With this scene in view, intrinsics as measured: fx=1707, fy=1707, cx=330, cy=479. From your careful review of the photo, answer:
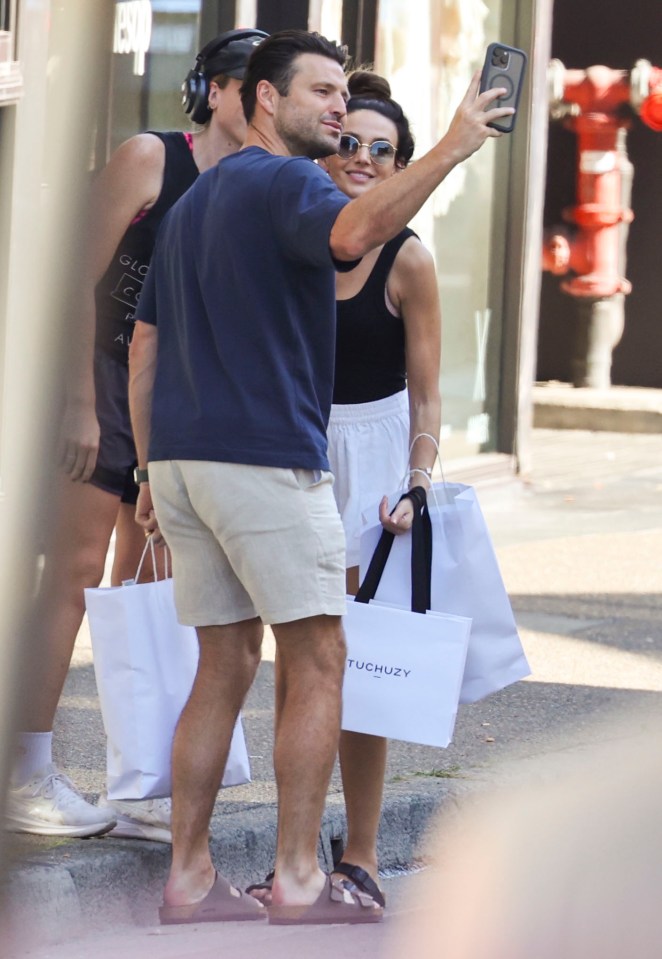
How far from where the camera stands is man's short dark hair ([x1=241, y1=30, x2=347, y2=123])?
3223mm

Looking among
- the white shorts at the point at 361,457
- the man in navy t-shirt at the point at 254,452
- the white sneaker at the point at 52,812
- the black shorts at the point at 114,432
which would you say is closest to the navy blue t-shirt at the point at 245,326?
the man in navy t-shirt at the point at 254,452

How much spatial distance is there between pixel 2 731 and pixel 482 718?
3.71 metres

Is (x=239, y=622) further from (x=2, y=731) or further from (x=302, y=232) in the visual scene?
(x=2, y=731)

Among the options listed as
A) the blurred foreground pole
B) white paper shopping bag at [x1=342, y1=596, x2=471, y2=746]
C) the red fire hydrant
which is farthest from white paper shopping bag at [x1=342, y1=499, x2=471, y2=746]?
the red fire hydrant

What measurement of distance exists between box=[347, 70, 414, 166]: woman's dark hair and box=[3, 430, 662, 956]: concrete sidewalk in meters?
1.49

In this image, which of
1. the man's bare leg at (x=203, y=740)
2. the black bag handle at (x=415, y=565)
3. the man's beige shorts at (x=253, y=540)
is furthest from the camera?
the black bag handle at (x=415, y=565)

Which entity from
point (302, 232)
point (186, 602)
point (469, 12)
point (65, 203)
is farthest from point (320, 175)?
point (469, 12)

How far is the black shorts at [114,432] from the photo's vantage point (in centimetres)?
380

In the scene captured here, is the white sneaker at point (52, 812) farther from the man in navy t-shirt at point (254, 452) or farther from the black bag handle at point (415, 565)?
the black bag handle at point (415, 565)

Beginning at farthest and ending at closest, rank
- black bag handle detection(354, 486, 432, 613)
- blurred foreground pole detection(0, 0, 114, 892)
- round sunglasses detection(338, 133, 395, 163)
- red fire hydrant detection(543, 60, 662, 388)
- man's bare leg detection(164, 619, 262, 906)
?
red fire hydrant detection(543, 60, 662, 388) → round sunglasses detection(338, 133, 395, 163) → black bag handle detection(354, 486, 432, 613) → man's bare leg detection(164, 619, 262, 906) → blurred foreground pole detection(0, 0, 114, 892)

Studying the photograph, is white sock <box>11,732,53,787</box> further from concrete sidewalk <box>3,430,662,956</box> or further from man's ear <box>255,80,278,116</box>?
man's ear <box>255,80,278,116</box>

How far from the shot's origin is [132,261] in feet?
12.4

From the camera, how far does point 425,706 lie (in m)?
3.46

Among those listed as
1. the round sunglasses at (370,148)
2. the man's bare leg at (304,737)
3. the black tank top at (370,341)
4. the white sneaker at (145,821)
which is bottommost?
the white sneaker at (145,821)
